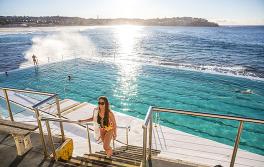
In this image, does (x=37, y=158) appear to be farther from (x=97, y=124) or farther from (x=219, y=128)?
(x=219, y=128)

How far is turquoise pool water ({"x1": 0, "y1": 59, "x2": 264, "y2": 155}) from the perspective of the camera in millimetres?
14859

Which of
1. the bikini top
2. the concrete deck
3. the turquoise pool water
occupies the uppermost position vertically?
the bikini top

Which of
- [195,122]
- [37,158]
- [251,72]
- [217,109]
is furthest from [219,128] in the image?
[251,72]

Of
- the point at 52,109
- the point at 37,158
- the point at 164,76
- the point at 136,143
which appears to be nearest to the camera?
the point at 37,158

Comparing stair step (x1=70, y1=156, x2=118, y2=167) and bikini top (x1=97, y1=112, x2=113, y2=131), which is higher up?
bikini top (x1=97, y1=112, x2=113, y2=131)

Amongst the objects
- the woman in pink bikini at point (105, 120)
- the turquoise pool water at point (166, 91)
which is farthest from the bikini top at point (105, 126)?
the turquoise pool water at point (166, 91)

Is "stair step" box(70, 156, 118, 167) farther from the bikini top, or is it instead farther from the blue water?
the blue water

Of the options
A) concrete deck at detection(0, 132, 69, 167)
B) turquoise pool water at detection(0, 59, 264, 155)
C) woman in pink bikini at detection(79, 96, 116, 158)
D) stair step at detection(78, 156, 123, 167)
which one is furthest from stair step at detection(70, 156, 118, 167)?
turquoise pool water at detection(0, 59, 264, 155)

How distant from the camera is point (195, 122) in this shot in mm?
15531

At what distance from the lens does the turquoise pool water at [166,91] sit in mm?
14859

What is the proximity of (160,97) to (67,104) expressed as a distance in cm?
922

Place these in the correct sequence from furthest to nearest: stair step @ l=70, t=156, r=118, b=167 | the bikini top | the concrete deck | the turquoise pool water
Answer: the turquoise pool water < the bikini top < the concrete deck < stair step @ l=70, t=156, r=118, b=167

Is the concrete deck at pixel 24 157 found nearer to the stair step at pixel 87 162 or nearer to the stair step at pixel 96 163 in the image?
the stair step at pixel 87 162

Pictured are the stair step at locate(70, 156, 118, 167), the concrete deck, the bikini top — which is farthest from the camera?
the bikini top
